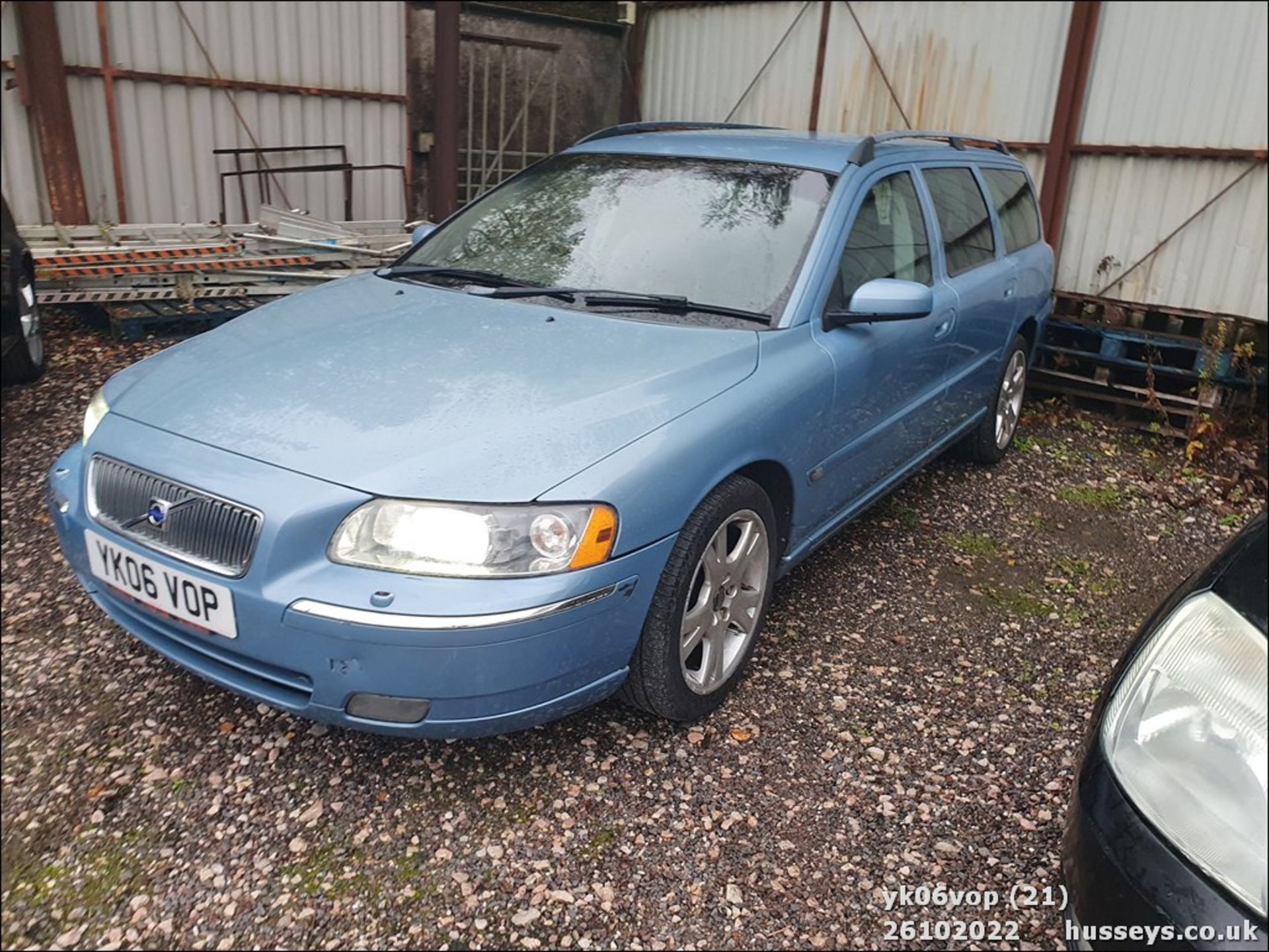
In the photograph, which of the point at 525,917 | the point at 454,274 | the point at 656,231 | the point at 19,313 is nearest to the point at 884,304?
the point at 656,231

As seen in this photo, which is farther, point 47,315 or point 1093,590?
point 47,315

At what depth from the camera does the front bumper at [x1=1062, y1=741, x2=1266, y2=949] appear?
1465 mm

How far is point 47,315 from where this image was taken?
21.6 feet

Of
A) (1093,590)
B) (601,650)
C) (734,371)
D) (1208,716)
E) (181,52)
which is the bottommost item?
(1093,590)

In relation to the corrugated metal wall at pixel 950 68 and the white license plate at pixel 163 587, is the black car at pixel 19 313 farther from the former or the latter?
the corrugated metal wall at pixel 950 68

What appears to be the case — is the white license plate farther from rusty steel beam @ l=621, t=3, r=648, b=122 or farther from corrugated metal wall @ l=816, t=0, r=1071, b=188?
rusty steel beam @ l=621, t=3, r=648, b=122

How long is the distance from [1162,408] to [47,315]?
723 cm

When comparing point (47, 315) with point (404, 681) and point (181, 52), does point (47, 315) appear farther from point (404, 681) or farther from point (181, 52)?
point (404, 681)

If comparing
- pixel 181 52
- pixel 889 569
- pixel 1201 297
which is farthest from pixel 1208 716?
pixel 181 52

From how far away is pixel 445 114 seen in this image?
331 inches

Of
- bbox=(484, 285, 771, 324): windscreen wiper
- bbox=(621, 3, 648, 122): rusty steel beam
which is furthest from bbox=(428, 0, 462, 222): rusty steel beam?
bbox=(484, 285, 771, 324): windscreen wiper

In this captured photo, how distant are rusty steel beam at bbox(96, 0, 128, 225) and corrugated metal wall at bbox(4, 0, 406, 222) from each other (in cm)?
3

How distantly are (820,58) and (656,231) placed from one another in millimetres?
5604

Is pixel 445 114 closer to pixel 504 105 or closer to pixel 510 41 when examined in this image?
pixel 504 105
